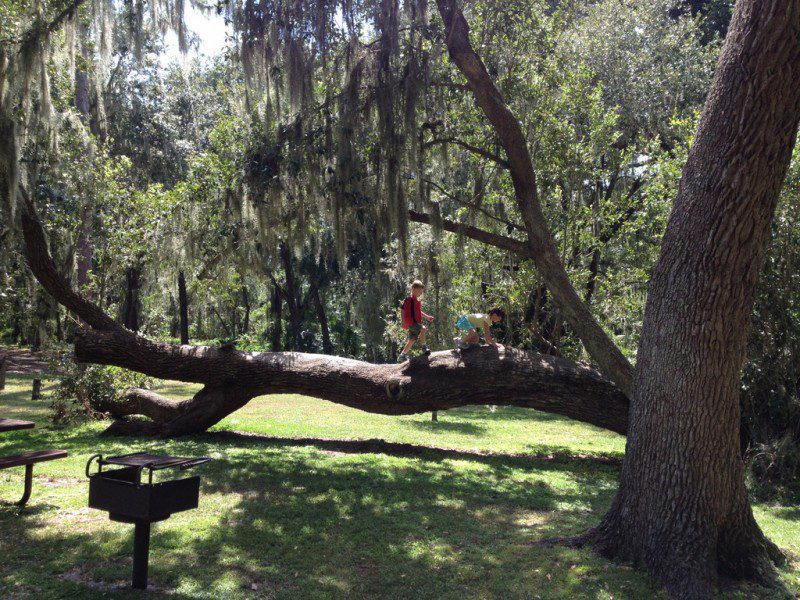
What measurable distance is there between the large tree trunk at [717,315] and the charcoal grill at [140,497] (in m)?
3.17

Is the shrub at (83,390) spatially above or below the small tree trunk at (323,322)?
below

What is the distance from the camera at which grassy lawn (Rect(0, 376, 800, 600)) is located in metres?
4.62

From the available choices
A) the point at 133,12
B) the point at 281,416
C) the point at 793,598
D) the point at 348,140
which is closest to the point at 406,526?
the point at 793,598

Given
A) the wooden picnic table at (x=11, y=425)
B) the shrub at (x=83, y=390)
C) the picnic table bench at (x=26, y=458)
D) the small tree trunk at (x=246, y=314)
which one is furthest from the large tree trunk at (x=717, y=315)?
the small tree trunk at (x=246, y=314)

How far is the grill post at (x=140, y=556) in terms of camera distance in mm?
4402

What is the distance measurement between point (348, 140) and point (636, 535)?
6501 mm

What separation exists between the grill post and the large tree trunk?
333 centimetres

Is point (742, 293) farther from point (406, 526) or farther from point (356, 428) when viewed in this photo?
point (356, 428)

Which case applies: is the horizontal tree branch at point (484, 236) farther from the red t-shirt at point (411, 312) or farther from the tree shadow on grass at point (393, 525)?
the tree shadow on grass at point (393, 525)

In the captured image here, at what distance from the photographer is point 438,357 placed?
9.80 metres

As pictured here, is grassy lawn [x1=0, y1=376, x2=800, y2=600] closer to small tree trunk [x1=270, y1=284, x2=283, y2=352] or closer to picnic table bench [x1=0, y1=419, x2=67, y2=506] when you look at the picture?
picnic table bench [x1=0, y1=419, x2=67, y2=506]

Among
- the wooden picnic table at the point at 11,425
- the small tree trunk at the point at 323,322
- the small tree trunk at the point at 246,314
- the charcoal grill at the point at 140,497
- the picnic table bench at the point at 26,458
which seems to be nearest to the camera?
the charcoal grill at the point at 140,497

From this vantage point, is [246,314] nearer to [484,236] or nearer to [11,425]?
[484,236]

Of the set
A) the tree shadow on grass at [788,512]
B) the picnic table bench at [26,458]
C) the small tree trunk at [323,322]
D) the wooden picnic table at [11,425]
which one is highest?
the small tree trunk at [323,322]
